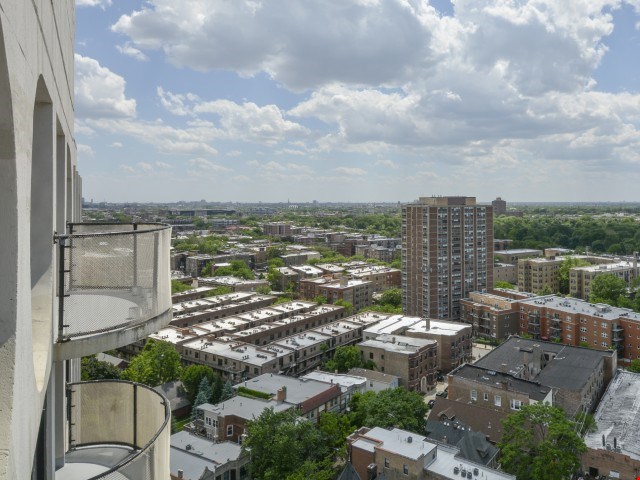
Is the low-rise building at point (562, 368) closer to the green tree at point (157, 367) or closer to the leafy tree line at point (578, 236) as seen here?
the green tree at point (157, 367)

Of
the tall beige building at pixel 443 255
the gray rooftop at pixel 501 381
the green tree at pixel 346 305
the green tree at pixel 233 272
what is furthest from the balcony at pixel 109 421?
the green tree at pixel 233 272

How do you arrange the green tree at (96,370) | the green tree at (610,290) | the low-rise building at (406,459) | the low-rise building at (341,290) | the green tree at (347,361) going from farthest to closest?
1. the low-rise building at (341,290)
2. the green tree at (610,290)
3. the green tree at (347,361)
4. the green tree at (96,370)
5. the low-rise building at (406,459)

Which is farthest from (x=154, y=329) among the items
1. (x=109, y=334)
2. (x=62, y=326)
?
(x=62, y=326)

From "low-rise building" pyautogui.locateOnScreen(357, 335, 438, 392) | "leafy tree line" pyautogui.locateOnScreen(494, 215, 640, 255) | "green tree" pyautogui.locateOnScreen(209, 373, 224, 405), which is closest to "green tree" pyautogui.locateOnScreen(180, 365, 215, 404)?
"green tree" pyautogui.locateOnScreen(209, 373, 224, 405)

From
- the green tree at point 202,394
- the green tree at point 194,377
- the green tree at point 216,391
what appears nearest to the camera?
the green tree at point 202,394

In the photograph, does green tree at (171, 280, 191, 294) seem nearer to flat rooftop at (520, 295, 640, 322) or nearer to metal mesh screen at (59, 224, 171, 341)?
flat rooftop at (520, 295, 640, 322)

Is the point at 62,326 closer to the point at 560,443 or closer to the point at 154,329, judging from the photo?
the point at 154,329
